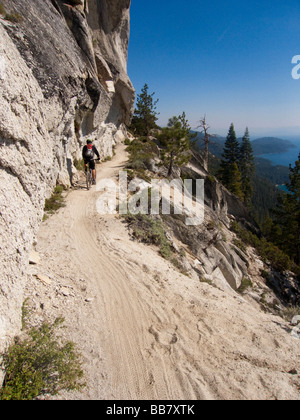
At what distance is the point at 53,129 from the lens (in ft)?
34.5

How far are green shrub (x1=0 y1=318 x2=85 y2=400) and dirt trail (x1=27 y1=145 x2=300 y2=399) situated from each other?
236 millimetres

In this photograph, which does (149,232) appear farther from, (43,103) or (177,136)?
(177,136)

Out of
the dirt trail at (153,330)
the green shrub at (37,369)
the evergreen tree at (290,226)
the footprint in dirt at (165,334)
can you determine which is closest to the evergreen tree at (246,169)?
the evergreen tree at (290,226)

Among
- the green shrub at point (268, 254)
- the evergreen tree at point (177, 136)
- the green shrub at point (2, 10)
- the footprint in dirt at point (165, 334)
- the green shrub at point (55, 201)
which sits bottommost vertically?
the green shrub at point (268, 254)

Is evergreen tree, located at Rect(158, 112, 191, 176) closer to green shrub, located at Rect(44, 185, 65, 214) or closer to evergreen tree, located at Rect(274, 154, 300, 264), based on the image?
green shrub, located at Rect(44, 185, 65, 214)

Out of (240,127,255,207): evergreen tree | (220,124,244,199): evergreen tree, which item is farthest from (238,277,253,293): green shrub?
(240,127,255,207): evergreen tree

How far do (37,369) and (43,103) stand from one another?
5282 millimetres

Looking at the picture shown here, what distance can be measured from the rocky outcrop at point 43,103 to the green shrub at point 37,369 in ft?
1.04

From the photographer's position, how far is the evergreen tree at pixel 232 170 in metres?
43.2

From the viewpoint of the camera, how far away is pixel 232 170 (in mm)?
44312

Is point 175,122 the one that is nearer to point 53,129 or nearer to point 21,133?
point 53,129

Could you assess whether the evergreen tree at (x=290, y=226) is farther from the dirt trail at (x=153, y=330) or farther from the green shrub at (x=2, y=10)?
the green shrub at (x=2, y=10)

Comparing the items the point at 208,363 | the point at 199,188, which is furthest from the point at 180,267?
the point at 199,188

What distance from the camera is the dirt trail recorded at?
12.6 feet
